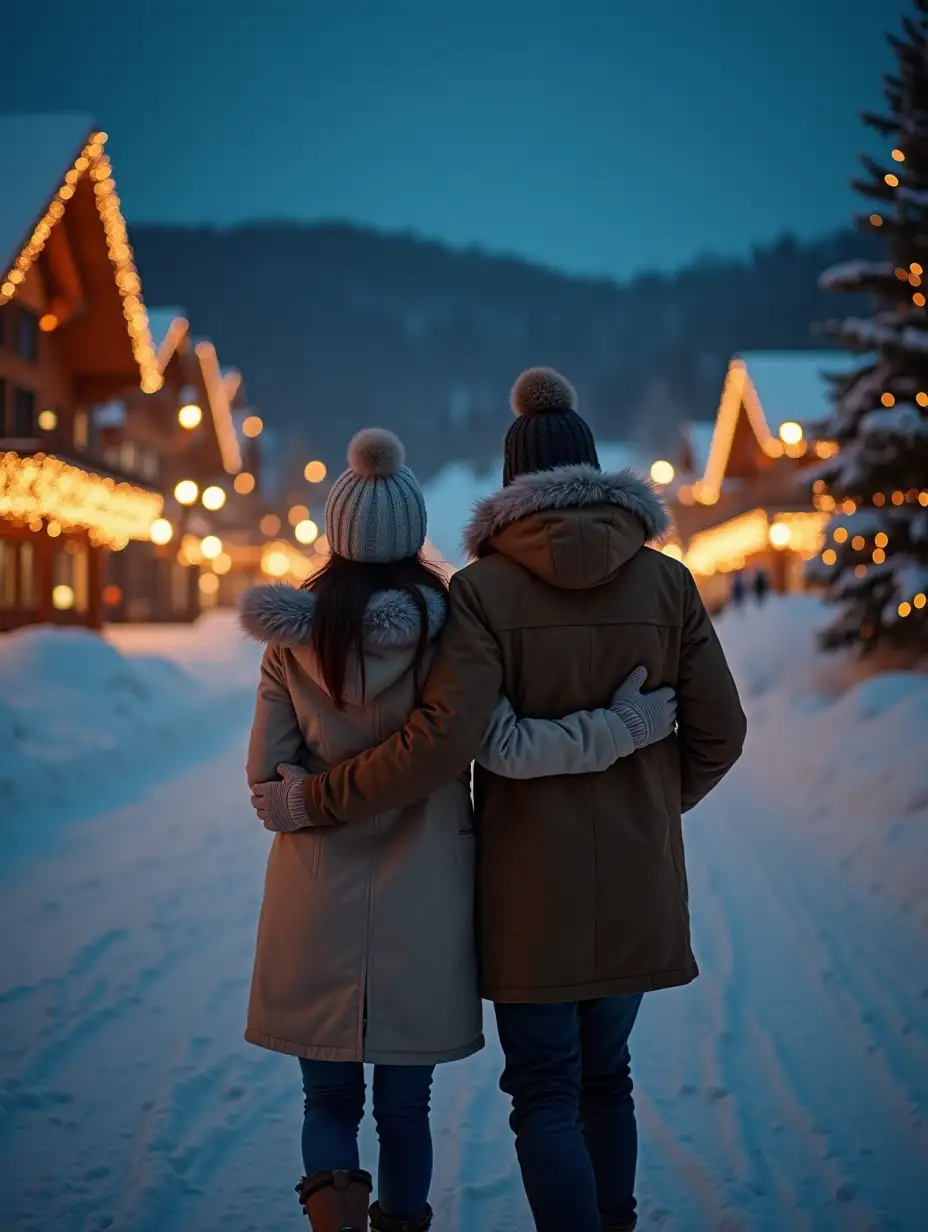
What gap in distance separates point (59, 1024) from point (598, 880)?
2952 millimetres

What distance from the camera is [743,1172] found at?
3400 millimetres

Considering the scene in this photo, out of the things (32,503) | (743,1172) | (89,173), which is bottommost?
(743,1172)

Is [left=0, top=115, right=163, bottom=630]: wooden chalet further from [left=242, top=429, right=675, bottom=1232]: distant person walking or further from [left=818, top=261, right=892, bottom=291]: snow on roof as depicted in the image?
[left=242, top=429, right=675, bottom=1232]: distant person walking

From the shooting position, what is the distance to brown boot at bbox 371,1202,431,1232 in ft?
8.95

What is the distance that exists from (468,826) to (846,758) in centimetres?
683

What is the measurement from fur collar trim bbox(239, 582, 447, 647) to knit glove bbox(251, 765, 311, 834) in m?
0.34

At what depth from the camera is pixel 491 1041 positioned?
187 inches

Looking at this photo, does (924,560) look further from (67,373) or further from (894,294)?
(67,373)

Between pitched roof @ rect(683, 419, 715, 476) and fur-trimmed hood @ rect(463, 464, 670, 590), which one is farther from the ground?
pitched roof @ rect(683, 419, 715, 476)

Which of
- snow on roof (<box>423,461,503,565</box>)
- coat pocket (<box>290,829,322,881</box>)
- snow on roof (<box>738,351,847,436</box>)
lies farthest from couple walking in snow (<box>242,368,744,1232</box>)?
snow on roof (<box>423,461,503,565</box>)

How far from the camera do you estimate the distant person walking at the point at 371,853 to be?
8.72 feet

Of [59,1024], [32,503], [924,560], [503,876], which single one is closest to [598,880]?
[503,876]

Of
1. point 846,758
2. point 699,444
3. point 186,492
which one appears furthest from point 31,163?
point 699,444

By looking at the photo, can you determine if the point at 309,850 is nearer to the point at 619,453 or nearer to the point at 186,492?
the point at 186,492
